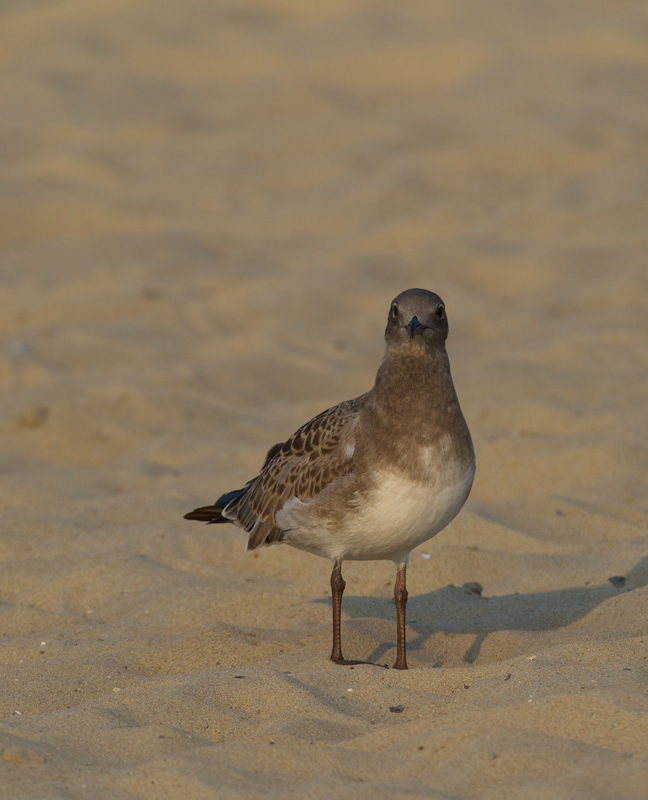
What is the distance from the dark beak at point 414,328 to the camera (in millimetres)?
5000

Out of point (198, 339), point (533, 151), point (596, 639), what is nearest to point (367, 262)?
point (198, 339)

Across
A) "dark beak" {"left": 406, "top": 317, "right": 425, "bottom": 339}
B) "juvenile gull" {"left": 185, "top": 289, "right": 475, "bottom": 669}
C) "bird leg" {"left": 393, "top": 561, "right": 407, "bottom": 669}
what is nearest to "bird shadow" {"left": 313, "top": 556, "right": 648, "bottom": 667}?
"bird leg" {"left": 393, "top": 561, "right": 407, "bottom": 669}

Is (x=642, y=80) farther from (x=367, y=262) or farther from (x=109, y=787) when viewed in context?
(x=109, y=787)

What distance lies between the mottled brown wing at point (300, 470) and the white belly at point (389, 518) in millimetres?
166

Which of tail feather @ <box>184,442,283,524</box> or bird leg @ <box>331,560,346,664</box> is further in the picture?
tail feather @ <box>184,442,283,524</box>

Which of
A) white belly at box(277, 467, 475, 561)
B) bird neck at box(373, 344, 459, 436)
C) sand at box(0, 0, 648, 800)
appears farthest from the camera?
bird neck at box(373, 344, 459, 436)

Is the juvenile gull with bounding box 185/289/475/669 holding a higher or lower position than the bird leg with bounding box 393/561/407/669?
higher

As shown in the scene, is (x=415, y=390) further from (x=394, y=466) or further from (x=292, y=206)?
(x=292, y=206)

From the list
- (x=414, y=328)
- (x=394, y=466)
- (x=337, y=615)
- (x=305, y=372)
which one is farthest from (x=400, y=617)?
(x=305, y=372)

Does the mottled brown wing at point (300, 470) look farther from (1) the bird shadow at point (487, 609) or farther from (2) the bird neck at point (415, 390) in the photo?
(1) the bird shadow at point (487, 609)

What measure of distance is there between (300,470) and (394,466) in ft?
2.33

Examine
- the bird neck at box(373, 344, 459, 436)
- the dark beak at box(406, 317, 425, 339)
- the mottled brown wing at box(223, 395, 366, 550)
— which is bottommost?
the mottled brown wing at box(223, 395, 366, 550)

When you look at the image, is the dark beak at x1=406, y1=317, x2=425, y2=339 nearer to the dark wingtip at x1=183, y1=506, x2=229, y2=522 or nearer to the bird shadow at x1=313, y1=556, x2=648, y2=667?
the bird shadow at x1=313, y1=556, x2=648, y2=667

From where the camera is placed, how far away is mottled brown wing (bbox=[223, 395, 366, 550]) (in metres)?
5.25
